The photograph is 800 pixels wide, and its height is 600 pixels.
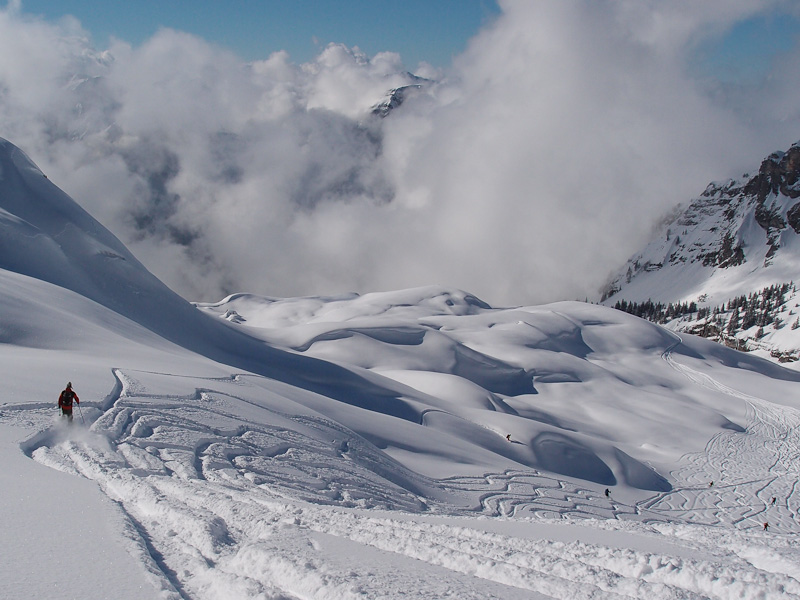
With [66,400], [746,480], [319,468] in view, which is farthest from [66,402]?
[746,480]

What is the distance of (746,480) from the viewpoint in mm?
39562

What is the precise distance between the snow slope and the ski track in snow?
44mm

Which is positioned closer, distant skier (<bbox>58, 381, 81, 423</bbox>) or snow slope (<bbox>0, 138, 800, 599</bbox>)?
snow slope (<bbox>0, 138, 800, 599</bbox>)

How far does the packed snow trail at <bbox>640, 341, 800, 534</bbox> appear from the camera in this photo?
3116 cm

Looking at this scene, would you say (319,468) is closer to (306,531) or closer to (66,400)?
(66,400)

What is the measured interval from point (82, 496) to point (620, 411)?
56049mm

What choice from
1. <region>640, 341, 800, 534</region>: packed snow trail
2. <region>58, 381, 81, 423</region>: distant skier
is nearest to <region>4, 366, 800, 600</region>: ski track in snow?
<region>58, 381, 81, 423</region>: distant skier

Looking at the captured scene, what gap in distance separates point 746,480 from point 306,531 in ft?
140

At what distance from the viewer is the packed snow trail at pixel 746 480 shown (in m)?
31.2

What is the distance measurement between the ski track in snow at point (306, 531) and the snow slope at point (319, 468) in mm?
44

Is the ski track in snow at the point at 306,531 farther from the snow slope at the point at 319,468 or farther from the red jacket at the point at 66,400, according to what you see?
the red jacket at the point at 66,400

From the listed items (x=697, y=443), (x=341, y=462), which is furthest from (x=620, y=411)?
(x=341, y=462)

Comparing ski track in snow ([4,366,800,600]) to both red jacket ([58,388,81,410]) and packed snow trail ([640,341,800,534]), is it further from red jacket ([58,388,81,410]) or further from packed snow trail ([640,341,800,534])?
packed snow trail ([640,341,800,534])

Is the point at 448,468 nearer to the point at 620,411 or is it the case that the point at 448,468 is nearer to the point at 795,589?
the point at 795,589
